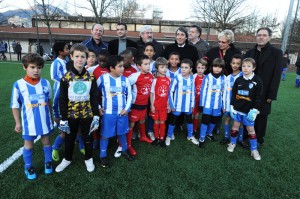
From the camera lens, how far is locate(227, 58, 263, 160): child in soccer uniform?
3.49 meters

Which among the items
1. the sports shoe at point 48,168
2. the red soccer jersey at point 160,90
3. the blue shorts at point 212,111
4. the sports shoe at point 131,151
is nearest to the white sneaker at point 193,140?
the blue shorts at point 212,111

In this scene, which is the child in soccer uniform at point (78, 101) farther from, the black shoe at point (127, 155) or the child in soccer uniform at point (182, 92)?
the child in soccer uniform at point (182, 92)

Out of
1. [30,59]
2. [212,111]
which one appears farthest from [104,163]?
[212,111]

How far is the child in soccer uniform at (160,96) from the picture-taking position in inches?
146

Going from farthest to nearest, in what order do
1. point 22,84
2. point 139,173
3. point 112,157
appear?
point 112,157, point 139,173, point 22,84

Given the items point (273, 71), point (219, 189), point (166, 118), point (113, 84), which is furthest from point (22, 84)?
point (273, 71)

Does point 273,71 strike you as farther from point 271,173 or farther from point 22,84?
point 22,84

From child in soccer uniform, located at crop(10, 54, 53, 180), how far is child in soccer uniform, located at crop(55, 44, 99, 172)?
0.25m

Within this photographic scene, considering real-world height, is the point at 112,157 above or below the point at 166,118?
below

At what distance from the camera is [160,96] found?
3791 millimetres

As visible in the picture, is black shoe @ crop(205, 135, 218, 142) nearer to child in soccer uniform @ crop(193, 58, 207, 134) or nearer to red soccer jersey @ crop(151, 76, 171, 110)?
child in soccer uniform @ crop(193, 58, 207, 134)

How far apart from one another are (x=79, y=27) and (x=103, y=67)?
34584 millimetres

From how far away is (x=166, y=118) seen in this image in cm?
402

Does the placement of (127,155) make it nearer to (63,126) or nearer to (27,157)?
(63,126)
